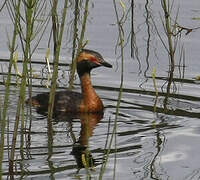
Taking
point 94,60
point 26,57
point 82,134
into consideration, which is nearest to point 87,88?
point 94,60

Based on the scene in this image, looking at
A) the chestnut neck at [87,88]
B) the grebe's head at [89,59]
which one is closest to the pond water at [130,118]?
the chestnut neck at [87,88]

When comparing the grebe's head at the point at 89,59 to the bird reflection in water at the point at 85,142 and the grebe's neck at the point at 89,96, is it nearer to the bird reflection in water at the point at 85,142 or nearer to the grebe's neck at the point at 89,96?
the grebe's neck at the point at 89,96

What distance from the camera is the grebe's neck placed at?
12758 mm

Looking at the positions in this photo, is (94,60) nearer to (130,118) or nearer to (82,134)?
(130,118)

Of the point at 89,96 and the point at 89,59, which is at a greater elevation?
the point at 89,59

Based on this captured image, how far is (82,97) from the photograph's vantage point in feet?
42.8

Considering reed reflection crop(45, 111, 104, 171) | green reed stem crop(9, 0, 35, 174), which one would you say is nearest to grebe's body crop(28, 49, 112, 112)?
reed reflection crop(45, 111, 104, 171)

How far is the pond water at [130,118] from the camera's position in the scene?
9570 mm

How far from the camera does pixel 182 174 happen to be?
30.7 ft

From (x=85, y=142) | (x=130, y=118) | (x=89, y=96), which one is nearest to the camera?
(x=85, y=142)

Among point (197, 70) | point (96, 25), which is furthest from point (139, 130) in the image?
point (96, 25)

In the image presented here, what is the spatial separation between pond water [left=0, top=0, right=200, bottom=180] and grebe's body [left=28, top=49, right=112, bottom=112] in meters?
0.19

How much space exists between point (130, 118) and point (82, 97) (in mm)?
1282

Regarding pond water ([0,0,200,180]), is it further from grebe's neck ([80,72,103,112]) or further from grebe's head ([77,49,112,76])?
grebe's head ([77,49,112,76])
